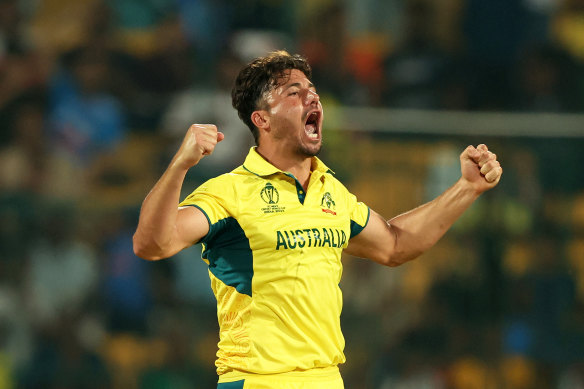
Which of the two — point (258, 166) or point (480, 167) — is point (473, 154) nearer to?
point (480, 167)

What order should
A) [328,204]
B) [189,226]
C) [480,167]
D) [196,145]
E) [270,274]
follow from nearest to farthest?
1. [196,145]
2. [189,226]
3. [270,274]
4. [328,204]
5. [480,167]

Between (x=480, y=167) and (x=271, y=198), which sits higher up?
(x=480, y=167)

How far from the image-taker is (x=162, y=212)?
10.1 feet

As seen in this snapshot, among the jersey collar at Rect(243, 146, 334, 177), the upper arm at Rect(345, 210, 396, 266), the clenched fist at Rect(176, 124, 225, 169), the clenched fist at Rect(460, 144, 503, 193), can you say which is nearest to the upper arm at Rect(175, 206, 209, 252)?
the clenched fist at Rect(176, 124, 225, 169)

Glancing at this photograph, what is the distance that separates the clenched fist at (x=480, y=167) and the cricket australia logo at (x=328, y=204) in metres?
0.59

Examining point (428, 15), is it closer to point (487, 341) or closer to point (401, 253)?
point (487, 341)

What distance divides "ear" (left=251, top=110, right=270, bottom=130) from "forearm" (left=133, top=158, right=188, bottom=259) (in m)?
0.67

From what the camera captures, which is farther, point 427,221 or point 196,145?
point 427,221

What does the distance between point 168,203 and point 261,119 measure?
0.77 metres

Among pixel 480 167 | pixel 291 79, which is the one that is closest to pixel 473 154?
pixel 480 167

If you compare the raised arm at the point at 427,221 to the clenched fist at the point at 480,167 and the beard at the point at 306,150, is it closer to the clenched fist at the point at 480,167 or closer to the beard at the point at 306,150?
the clenched fist at the point at 480,167

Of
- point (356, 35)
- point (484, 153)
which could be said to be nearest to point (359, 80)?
point (356, 35)

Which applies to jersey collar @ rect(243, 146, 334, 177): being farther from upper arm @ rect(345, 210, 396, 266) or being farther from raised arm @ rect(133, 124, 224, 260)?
upper arm @ rect(345, 210, 396, 266)

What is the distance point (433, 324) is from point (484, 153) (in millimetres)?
3165
